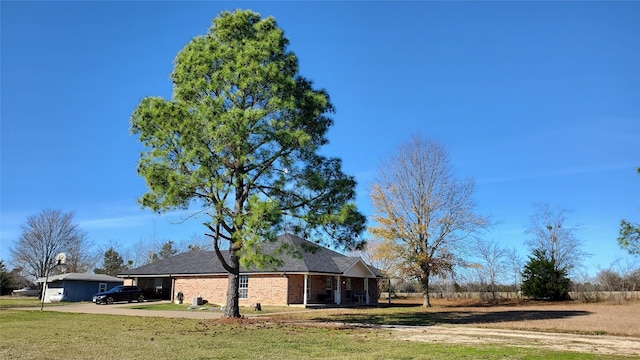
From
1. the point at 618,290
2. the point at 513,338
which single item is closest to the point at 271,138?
the point at 513,338

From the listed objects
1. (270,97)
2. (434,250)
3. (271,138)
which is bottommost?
(434,250)

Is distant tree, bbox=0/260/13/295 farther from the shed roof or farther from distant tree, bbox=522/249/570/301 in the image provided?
distant tree, bbox=522/249/570/301

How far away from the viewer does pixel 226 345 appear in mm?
11828

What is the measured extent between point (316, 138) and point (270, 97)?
2609 mm

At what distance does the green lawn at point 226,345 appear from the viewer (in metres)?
10.0

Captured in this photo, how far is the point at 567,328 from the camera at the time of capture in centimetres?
1734

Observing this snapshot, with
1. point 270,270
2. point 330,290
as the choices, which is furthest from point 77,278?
point 330,290

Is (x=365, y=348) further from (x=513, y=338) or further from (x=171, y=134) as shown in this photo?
(x=171, y=134)

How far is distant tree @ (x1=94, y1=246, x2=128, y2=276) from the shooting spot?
6956 centimetres

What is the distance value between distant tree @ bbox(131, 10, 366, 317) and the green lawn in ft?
9.93

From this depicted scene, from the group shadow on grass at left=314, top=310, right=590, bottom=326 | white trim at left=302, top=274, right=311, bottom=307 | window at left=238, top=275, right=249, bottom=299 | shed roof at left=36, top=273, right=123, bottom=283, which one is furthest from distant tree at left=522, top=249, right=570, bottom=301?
shed roof at left=36, top=273, right=123, bottom=283

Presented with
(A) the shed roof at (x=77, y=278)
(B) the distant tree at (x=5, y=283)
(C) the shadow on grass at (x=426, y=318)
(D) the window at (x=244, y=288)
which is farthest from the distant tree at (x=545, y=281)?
(B) the distant tree at (x=5, y=283)

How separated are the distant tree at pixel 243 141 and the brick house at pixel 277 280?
996 centimetres

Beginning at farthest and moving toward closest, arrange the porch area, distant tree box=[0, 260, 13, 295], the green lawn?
distant tree box=[0, 260, 13, 295], the porch area, the green lawn
